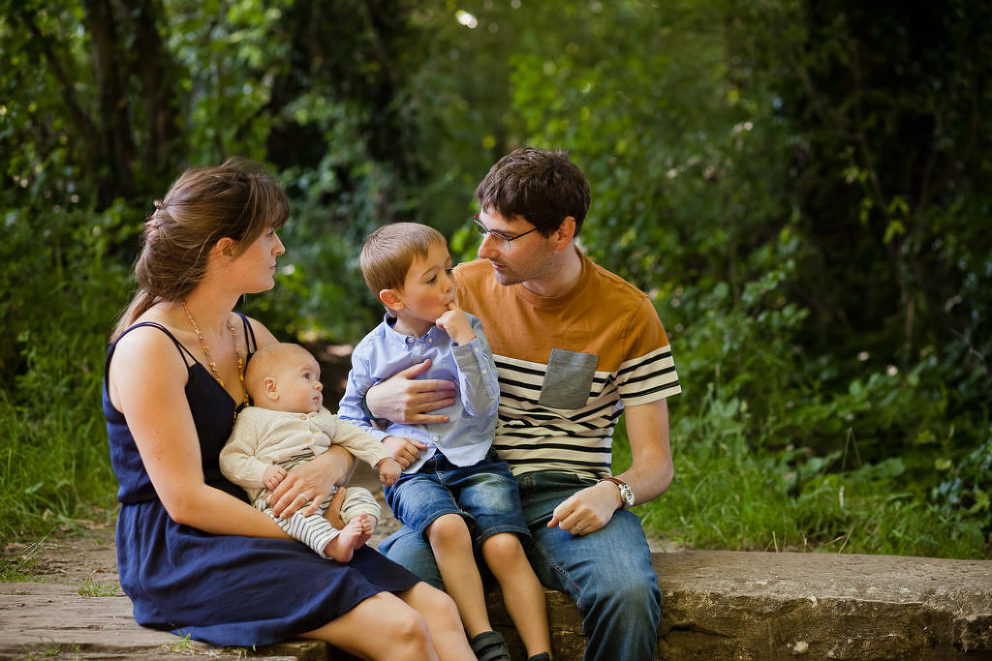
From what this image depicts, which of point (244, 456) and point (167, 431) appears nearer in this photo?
point (167, 431)

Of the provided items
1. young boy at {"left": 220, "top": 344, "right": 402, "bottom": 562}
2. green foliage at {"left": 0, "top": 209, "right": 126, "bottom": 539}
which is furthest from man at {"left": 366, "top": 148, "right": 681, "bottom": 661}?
green foliage at {"left": 0, "top": 209, "right": 126, "bottom": 539}

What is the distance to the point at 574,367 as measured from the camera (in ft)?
8.89

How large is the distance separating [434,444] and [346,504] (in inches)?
15.6

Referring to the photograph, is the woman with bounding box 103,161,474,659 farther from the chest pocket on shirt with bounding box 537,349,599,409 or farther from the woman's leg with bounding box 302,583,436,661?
the chest pocket on shirt with bounding box 537,349,599,409

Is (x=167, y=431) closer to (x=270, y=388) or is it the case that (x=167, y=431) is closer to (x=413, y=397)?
(x=270, y=388)

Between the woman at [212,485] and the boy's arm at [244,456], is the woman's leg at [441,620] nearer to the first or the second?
the woman at [212,485]

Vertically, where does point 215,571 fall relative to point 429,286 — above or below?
below

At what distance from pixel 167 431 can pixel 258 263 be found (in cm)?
47

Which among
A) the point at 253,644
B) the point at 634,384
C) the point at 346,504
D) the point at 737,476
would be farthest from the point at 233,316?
the point at 737,476

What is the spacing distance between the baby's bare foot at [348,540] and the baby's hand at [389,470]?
0.20 m

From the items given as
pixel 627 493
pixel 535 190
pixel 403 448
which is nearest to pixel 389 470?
pixel 403 448

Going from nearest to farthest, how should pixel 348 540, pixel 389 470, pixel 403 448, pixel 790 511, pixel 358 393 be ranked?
pixel 348 540
pixel 389 470
pixel 403 448
pixel 358 393
pixel 790 511

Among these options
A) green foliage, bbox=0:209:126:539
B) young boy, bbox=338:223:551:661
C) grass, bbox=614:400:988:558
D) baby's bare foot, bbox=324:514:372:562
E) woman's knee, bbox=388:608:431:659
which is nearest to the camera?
woman's knee, bbox=388:608:431:659

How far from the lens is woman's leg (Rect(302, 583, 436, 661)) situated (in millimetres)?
2088
